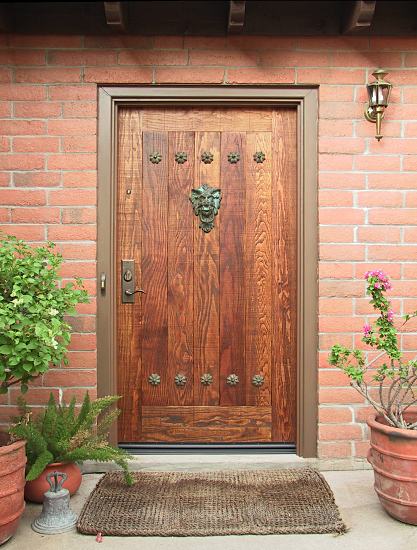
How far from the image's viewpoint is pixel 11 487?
245 cm

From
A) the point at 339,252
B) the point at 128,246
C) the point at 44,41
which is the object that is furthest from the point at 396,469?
the point at 44,41

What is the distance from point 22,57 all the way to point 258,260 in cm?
169

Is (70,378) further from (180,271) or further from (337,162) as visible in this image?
(337,162)

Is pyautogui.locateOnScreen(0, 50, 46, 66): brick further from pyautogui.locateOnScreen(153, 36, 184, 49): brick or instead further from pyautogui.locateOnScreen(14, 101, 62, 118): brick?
pyautogui.locateOnScreen(153, 36, 184, 49): brick

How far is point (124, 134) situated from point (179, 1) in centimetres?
76

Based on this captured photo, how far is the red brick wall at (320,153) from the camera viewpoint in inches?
126

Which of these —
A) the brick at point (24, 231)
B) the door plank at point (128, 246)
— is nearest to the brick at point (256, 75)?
the door plank at point (128, 246)

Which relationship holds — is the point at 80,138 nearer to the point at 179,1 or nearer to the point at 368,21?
the point at 179,1

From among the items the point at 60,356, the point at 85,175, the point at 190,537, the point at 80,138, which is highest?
the point at 80,138

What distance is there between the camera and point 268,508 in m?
2.77

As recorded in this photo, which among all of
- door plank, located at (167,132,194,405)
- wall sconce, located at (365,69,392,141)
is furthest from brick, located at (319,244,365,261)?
door plank, located at (167,132,194,405)

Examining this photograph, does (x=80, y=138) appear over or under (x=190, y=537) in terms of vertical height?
over

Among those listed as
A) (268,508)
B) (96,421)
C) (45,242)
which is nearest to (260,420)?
(268,508)

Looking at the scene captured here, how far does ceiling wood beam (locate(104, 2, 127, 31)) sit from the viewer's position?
297cm
